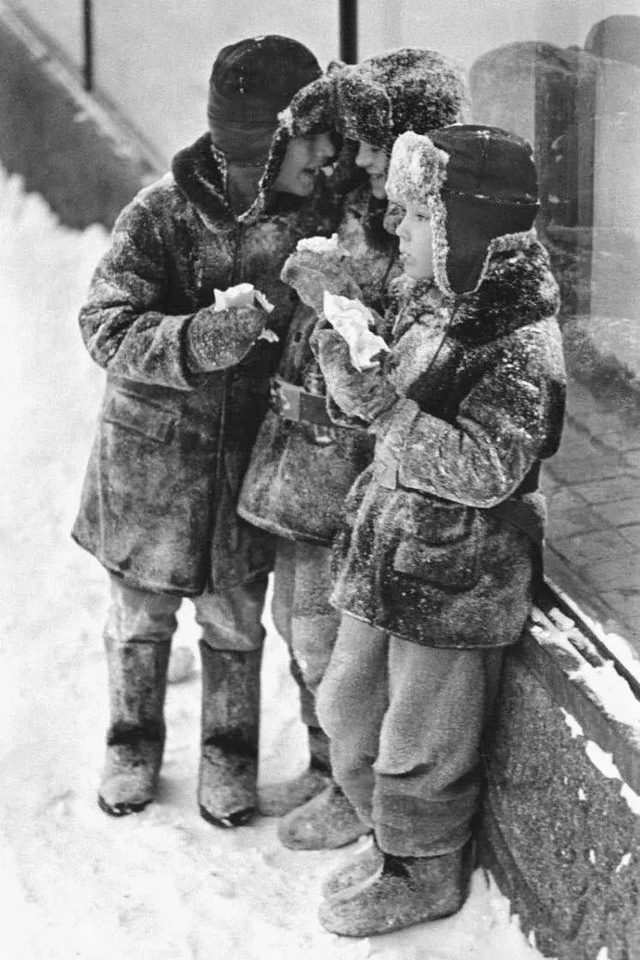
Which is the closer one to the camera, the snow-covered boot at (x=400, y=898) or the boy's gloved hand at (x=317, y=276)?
the boy's gloved hand at (x=317, y=276)

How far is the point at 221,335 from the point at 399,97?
25.0 inches

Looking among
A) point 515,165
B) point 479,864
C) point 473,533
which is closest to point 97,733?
point 479,864

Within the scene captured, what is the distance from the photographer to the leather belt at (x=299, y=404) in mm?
3465

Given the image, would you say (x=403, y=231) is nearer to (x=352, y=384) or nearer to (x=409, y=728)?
(x=352, y=384)

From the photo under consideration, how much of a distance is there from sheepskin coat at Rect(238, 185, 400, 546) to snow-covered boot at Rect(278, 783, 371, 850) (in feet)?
2.42

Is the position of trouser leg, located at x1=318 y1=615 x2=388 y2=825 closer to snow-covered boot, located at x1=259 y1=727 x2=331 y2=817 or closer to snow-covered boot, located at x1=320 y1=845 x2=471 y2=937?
snow-covered boot, located at x1=320 y1=845 x2=471 y2=937

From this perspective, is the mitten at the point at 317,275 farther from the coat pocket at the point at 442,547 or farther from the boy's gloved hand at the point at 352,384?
the coat pocket at the point at 442,547

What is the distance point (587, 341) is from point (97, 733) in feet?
5.88

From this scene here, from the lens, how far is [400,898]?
3.45m

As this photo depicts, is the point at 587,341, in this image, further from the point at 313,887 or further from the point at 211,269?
the point at 313,887

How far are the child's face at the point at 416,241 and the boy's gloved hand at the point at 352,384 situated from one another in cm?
20

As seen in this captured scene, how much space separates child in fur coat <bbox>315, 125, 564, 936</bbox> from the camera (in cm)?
296

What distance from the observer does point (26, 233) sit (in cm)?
680

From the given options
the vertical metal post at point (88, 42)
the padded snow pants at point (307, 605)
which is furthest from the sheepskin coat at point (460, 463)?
the vertical metal post at point (88, 42)
